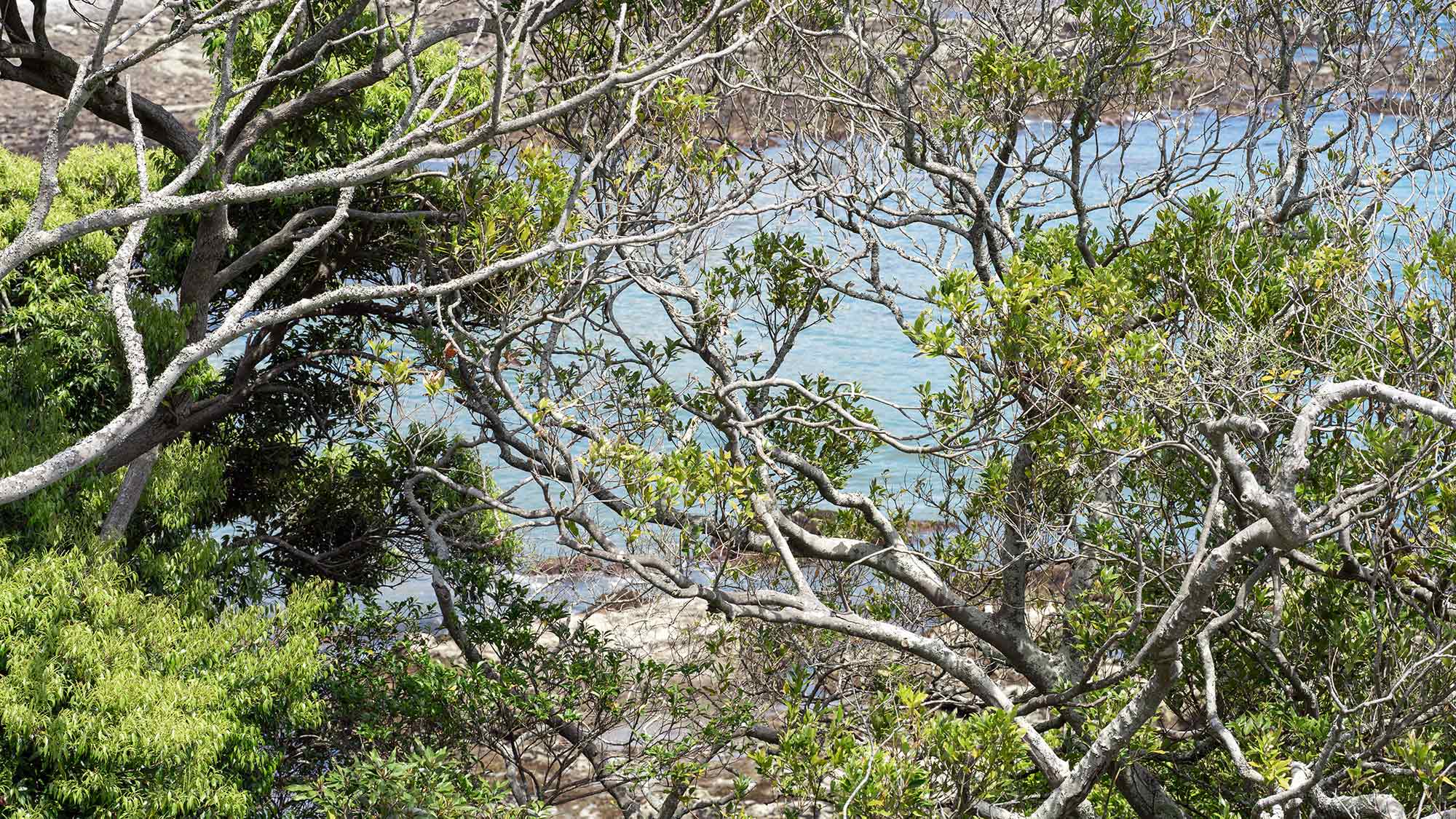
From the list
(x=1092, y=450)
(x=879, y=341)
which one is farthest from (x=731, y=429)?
(x=879, y=341)

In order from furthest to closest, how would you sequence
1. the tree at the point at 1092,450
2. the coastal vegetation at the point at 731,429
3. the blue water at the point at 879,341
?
the blue water at the point at 879,341 → the coastal vegetation at the point at 731,429 → the tree at the point at 1092,450

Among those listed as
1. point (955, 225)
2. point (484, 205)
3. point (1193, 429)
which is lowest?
point (1193, 429)

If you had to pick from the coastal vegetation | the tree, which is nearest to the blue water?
the coastal vegetation

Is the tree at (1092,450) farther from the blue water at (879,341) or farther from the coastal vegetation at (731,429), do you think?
the blue water at (879,341)

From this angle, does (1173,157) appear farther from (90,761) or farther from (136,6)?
(136,6)

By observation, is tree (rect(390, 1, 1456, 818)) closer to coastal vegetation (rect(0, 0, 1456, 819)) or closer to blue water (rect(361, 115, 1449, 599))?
coastal vegetation (rect(0, 0, 1456, 819))

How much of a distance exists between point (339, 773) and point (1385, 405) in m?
5.56

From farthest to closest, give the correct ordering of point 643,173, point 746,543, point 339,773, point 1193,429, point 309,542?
point 309,542
point 643,173
point 746,543
point 339,773
point 1193,429

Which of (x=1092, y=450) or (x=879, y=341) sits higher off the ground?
(x=879, y=341)

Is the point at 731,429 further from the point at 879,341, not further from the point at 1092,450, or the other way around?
the point at 879,341

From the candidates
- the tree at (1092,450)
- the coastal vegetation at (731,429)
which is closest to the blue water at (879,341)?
the coastal vegetation at (731,429)

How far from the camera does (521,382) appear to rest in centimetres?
869

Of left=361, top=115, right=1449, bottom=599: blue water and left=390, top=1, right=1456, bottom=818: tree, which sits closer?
left=390, top=1, right=1456, bottom=818: tree

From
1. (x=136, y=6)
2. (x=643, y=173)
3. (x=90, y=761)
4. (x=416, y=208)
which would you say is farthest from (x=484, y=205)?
(x=136, y=6)
